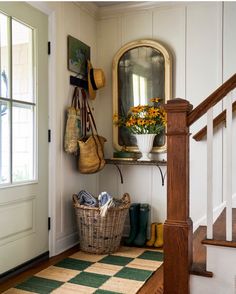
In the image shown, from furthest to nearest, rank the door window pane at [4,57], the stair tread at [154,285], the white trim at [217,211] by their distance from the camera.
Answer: the white trim at [217,211], the door window pane at [4,57], the stair tread at [154,285]

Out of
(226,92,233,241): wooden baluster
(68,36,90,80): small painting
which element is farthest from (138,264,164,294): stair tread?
(68,36,90,80): small painting

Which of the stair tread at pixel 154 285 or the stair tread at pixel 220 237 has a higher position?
the stair tread at pixel 220 237

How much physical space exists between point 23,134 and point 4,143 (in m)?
0.22

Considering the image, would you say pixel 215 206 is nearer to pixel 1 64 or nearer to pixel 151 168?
pixel 151 168

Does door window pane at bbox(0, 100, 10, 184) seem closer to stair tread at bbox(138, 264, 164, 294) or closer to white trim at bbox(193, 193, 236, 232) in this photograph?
stair tread at bbox(138, 264, 164, 294)

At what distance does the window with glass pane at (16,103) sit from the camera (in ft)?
8.07

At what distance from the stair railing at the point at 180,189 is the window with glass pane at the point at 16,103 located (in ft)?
4.13

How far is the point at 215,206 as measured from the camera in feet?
10.4

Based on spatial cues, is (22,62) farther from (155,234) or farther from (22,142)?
(155,234)

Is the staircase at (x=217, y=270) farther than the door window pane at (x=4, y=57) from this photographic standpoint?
No

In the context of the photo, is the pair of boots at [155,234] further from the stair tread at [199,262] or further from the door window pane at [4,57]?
the door window pane at [4,57]

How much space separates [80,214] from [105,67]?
1615 millimetres

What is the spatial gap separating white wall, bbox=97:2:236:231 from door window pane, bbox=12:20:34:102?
3.60ft

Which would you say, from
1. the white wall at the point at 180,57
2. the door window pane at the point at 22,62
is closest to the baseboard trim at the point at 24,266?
the white wall at the point at 180,57
